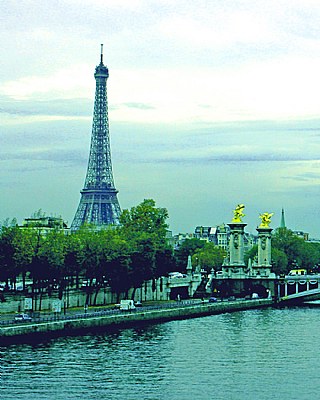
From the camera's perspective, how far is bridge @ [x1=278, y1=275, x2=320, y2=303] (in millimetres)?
102375

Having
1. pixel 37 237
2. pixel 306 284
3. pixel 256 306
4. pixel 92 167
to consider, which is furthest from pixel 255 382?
pixel 92 167

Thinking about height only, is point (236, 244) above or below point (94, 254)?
above

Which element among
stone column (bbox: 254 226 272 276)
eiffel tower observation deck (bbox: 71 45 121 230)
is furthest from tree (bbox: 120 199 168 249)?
eiffel tower observation deck (bbox: 71 45 121 230)

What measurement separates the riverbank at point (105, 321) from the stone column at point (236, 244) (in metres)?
11.6

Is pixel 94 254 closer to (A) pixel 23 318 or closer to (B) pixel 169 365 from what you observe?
(A) pixel 23 318

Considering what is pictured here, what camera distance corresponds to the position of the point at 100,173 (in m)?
160

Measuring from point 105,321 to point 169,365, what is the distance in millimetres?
17279

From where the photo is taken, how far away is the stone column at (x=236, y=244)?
10494 cm

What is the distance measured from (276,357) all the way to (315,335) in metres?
11.9

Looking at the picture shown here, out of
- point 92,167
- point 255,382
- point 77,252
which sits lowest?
point 255,382

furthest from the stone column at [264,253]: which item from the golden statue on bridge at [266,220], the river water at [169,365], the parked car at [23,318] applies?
the parked car at [23,318]

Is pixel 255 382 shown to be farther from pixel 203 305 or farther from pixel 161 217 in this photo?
pixel 161 217

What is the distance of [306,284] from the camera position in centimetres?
10638

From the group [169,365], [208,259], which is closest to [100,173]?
[208,259]
